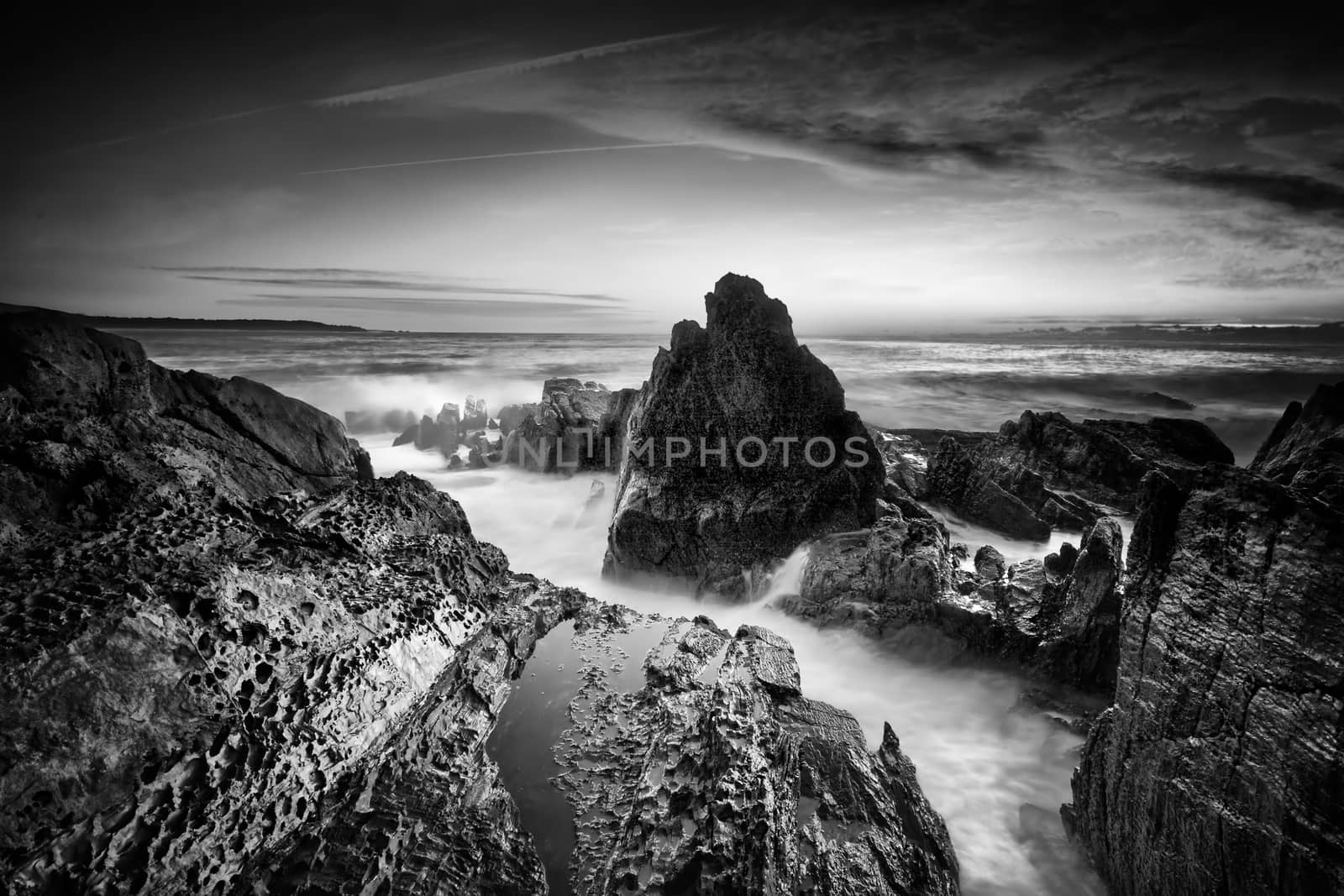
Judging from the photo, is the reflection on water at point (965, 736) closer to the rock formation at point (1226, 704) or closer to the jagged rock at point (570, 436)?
the rock formation at point (1226, 704)

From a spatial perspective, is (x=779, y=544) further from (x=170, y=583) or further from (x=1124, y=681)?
(x=170, y=583)

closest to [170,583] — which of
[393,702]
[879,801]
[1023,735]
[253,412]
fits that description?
[393,702]

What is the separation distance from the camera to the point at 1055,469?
14102mm

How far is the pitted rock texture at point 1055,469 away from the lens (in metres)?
12.5

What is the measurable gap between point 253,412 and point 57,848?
22.0 ft

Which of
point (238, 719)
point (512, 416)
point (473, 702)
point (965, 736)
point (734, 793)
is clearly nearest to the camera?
point (238, 719)

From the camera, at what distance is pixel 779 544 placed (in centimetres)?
944

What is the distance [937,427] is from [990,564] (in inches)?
662

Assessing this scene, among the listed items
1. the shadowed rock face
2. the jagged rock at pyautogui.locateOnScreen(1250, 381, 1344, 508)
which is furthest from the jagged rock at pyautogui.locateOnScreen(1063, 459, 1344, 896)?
the shadowed rock face

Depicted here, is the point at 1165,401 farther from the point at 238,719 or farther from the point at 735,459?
the point at 238,719

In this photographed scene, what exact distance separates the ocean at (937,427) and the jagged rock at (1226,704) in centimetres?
110

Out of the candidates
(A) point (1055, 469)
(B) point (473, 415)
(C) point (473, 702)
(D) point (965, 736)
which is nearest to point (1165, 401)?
(A) point (1055, 469)

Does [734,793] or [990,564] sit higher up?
[734,793]

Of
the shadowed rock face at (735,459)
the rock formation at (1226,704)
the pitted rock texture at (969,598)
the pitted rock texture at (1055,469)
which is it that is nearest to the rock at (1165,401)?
the pitted rock texture at (1055,469)
